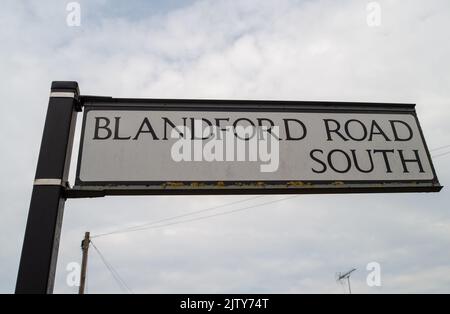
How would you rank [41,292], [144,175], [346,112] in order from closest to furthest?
[41,292] → [144,175] → [346,112]

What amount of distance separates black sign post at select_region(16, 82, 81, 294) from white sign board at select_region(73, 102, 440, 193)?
0.42ft

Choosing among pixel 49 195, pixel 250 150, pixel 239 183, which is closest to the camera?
pixel 49 195

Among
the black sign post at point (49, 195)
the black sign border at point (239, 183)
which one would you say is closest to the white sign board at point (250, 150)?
the black sign border at point (239, 183)

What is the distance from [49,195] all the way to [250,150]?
1.31 m

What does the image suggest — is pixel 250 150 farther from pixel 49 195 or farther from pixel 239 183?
pixel 49 195

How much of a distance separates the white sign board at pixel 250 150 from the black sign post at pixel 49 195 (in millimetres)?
128

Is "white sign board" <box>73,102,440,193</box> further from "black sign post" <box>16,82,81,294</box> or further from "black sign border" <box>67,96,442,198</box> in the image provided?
"black sign post" <box>16,82,81,294</box>

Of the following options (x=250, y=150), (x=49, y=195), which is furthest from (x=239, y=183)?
(x=49, y=195)

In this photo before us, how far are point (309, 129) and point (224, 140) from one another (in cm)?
63

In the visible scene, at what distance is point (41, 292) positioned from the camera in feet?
7.12

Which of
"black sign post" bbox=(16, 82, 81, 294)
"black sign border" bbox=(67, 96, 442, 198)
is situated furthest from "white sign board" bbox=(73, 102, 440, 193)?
"black sign post" bbox=(16, 82, 81, 294)

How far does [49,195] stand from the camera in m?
2.44
